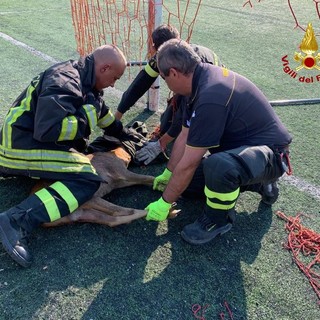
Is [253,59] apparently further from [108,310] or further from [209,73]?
[108,310]

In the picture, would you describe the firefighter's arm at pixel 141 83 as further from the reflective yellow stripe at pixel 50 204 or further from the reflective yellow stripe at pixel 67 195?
the reflective yellow stripe at pixel 50 204

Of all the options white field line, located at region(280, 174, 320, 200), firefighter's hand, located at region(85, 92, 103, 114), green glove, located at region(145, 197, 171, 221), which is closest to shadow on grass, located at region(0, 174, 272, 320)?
green glove, located at region(145, 197, 171, 221)

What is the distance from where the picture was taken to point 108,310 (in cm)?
229

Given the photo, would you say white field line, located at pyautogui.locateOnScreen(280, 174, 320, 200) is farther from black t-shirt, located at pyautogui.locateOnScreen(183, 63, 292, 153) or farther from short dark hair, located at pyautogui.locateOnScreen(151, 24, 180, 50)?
short dark hair, located at pyautogui.locateOnScreen(151, 24, 180, 50)

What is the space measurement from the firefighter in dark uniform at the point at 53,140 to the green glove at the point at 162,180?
22.0 inches

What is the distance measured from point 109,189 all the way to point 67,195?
536 millimetres

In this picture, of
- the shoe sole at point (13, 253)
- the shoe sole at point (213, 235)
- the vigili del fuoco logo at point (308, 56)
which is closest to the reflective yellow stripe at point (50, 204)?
the shoe sole at point (13, 253)

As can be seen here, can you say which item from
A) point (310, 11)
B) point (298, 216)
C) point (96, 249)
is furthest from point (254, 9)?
point (96, 249)

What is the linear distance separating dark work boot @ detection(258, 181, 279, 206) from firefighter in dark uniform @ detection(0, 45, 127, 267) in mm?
1313

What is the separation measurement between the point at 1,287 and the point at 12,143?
3.38 feet

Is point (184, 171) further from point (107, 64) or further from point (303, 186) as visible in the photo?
point (303, 186)

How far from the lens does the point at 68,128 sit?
277 centimetres

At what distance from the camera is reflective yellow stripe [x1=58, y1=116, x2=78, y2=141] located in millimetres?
2746

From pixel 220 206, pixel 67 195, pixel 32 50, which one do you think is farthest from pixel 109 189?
pixel 32 50
